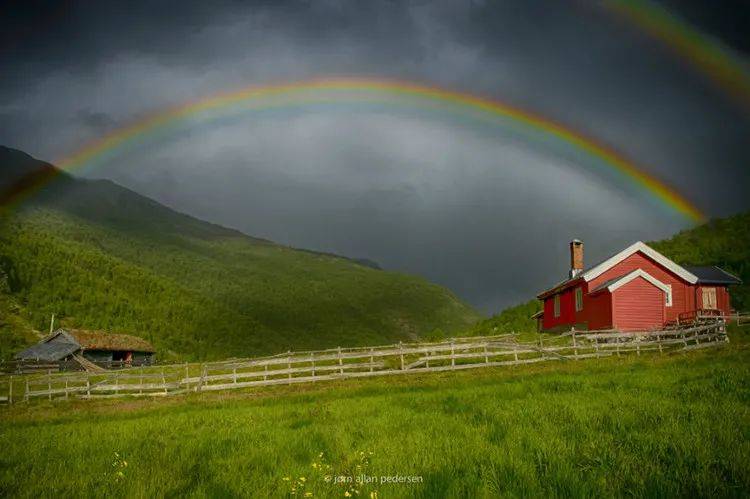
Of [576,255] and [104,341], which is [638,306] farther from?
[104,341]

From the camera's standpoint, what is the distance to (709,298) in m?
40.8

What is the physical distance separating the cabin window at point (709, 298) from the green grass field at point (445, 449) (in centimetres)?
3207

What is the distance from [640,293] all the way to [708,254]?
1964 cm

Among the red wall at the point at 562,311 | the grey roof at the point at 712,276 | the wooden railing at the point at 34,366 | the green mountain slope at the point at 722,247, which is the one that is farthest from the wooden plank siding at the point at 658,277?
the wooden railing at the point at 34,366

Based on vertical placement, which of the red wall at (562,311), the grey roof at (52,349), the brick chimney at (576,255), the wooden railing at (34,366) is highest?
the brick chimney at (576,255)

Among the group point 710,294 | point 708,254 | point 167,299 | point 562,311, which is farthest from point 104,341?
point 708,254

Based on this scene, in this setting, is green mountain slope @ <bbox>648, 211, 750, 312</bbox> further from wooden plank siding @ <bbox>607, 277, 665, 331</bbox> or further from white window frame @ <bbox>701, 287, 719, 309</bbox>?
wooden plank siding @ <bbox>607, 277, 665, 331</bbox>

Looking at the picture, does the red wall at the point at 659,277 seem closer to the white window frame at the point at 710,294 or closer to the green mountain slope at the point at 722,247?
the white window frame at the point at 710,294

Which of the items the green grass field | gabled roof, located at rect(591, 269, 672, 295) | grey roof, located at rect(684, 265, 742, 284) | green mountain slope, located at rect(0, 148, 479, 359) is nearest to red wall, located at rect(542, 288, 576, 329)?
gabled roof, located at rect(591, 269, 672, 295)

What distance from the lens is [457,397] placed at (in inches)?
544

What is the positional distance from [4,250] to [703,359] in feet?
415

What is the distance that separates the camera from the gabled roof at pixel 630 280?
36.5 meters

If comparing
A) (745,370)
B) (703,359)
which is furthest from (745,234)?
(745,370)

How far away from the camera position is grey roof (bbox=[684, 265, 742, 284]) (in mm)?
40406
